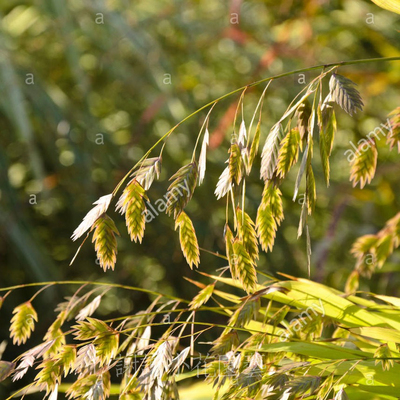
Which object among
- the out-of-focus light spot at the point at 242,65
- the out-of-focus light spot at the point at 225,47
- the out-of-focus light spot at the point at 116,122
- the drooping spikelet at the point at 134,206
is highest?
the out-of-focus light spot at the point at 225,47

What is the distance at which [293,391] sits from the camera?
0.47 metres

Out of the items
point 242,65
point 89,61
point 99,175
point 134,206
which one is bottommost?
point 99,175

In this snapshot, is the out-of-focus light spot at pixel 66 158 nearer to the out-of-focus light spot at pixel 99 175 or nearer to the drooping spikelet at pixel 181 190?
the out-of-focus light spot at pixel 99 175

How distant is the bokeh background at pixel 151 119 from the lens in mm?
1640

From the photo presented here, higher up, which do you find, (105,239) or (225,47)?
(225,47)

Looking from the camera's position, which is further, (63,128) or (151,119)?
(151,119)

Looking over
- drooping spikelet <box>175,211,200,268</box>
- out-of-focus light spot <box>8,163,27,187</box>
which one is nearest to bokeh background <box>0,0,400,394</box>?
out-of-focus light spot <box>8,163,27,187</box>

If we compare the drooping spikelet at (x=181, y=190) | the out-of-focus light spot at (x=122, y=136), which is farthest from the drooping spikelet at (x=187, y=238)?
the out-of-focus light spot at (x=122, y=136)

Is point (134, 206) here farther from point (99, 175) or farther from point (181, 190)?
point (99, 175)

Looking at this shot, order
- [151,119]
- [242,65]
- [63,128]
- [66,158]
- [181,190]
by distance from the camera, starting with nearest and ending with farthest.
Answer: [181,190] < [63,128] < [151,119] < [66,158] < [242,65]

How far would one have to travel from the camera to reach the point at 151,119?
73.6 inches

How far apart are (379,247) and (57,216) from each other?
133 cm

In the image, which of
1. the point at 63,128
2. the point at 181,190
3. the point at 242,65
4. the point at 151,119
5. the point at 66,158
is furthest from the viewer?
the point at 242,65

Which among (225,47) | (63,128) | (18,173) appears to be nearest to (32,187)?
(18,173)
